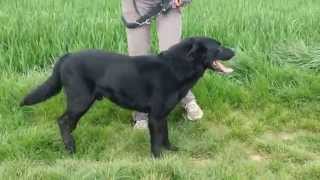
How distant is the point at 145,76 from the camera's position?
152 inches

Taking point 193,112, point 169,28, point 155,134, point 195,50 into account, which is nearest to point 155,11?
point 169,28

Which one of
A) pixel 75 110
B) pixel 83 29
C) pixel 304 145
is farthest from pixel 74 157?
pixel 83 29

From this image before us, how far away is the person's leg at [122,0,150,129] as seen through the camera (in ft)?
14.1

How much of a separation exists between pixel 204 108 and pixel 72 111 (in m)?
1.15

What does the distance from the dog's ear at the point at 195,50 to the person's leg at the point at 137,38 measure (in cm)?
63

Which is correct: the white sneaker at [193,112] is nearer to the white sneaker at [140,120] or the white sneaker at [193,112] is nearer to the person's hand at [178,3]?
the white sneaker at [140,120]

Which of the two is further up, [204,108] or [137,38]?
[137,38]

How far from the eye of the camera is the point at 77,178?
3326 mm

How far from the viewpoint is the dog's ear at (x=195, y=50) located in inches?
149

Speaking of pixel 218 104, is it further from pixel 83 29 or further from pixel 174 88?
pixel 83 29

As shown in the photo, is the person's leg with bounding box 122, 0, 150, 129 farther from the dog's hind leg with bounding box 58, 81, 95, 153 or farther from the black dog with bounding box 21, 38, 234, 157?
the dog's hind leg with bounding box 58, 81, 95, 153

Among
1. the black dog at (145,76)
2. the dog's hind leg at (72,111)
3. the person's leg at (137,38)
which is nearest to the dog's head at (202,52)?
the black dog at (145,76)

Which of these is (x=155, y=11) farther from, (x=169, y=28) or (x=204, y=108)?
(x=204, y=108)

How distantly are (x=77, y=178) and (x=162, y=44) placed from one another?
4.60 feet
